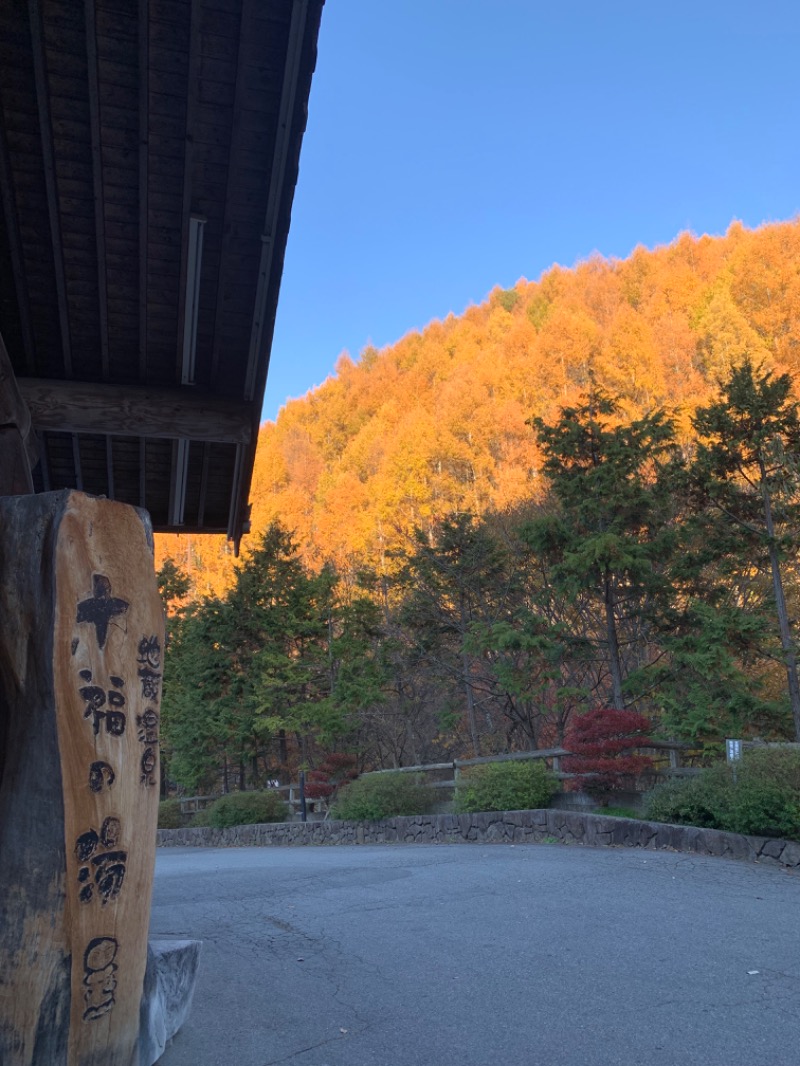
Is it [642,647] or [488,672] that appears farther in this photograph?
[488,672]

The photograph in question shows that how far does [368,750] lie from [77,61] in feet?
66.3

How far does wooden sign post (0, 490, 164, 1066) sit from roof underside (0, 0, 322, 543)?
2328 mm

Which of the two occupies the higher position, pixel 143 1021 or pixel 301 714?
pixel 301 714

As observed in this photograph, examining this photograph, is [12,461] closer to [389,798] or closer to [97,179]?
[97,179]

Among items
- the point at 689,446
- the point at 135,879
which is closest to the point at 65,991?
the point at 135,879

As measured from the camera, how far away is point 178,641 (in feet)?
101

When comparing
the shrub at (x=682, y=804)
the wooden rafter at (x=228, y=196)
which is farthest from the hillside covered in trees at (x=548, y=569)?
the wooden rafter at (x=228, y=196)

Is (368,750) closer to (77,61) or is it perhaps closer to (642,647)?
(642,647)

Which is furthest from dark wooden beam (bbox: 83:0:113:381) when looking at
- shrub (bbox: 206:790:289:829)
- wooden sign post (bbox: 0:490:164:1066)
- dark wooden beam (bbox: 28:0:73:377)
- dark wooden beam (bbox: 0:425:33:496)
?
shrub (bbox: 206:790:289:829)

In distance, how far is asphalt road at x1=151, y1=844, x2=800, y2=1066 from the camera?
3.34 metres

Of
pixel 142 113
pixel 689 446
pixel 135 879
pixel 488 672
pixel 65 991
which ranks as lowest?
pixel 65 991

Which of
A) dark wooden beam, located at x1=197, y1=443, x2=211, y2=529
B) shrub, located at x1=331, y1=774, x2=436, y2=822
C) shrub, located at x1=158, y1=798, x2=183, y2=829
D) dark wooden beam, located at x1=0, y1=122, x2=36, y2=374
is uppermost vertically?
dark wooden beam, located at x1=0, y1=122, x2=36, y2=374

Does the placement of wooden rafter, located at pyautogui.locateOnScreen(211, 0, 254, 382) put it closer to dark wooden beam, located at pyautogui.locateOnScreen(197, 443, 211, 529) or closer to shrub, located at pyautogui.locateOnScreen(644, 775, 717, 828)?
dark wooden beam, located at pyautogui.locateOnScreen(197, 443, 211, 529)

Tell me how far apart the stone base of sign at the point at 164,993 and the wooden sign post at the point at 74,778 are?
18cm
